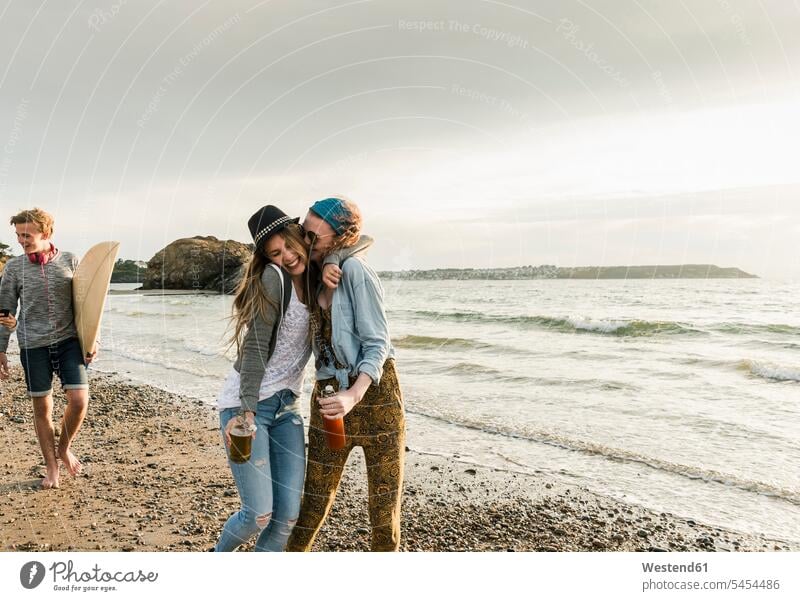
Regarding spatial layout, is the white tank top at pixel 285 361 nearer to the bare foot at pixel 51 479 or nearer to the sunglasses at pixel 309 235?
the sunglasses at pixel 309 235

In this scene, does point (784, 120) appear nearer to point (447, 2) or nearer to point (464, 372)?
point (447, 2)

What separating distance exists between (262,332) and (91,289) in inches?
114

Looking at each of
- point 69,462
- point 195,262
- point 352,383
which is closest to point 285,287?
point 352,383

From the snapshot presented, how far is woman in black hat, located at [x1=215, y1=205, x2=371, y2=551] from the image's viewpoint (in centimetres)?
310

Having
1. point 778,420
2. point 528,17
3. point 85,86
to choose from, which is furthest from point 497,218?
point 778,420

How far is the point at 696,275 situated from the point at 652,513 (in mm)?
24063

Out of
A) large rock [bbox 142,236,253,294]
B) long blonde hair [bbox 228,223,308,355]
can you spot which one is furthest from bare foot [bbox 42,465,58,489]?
long blonde hair [bbox 228,223,308,355]

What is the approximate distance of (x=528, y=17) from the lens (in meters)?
6.04

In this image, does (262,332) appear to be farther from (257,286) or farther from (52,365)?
(52,365)

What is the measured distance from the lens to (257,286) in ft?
10.2
